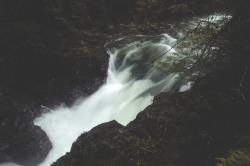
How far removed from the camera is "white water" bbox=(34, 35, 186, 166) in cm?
759

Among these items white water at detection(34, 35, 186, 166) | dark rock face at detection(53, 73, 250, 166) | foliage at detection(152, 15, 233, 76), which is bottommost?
dark rock face at detection(53, 73, 250, 166)

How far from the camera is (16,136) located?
616 cm

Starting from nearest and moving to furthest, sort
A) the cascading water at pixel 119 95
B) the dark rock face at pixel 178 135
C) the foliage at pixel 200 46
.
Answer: the foliage at pixel 200 46 < the dark rock face at pixel 178 135 < the cascading water at pixel 119 95

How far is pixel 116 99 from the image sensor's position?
8.70m

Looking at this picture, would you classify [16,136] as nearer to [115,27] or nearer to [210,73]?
[210,73]

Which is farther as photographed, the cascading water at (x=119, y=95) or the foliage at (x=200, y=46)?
the cascading water at (x=119, y=95)

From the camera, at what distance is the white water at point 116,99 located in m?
7.59

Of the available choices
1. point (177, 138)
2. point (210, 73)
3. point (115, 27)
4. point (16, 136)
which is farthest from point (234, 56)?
point (115, 27)

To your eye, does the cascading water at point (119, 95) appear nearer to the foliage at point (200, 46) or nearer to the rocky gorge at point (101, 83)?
the rocky gorge at point (101, 83)

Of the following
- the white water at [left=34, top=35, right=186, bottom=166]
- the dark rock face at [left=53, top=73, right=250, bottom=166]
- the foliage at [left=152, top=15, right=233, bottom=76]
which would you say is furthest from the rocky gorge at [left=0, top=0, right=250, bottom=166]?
the white water at [left=34, top=35, right=186, bottom=166]

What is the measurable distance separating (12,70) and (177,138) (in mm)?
6045

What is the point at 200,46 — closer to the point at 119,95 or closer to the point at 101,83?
the point at 119,95

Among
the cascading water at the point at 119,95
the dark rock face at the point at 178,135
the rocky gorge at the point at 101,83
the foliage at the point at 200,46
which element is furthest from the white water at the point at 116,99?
the dark rock face at the point at 178,135

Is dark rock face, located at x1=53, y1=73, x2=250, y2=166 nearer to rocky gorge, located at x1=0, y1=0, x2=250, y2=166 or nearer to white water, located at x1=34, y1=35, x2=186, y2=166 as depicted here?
rocky gorge, located at x1=0, y1=0, x2=250, y2=166
